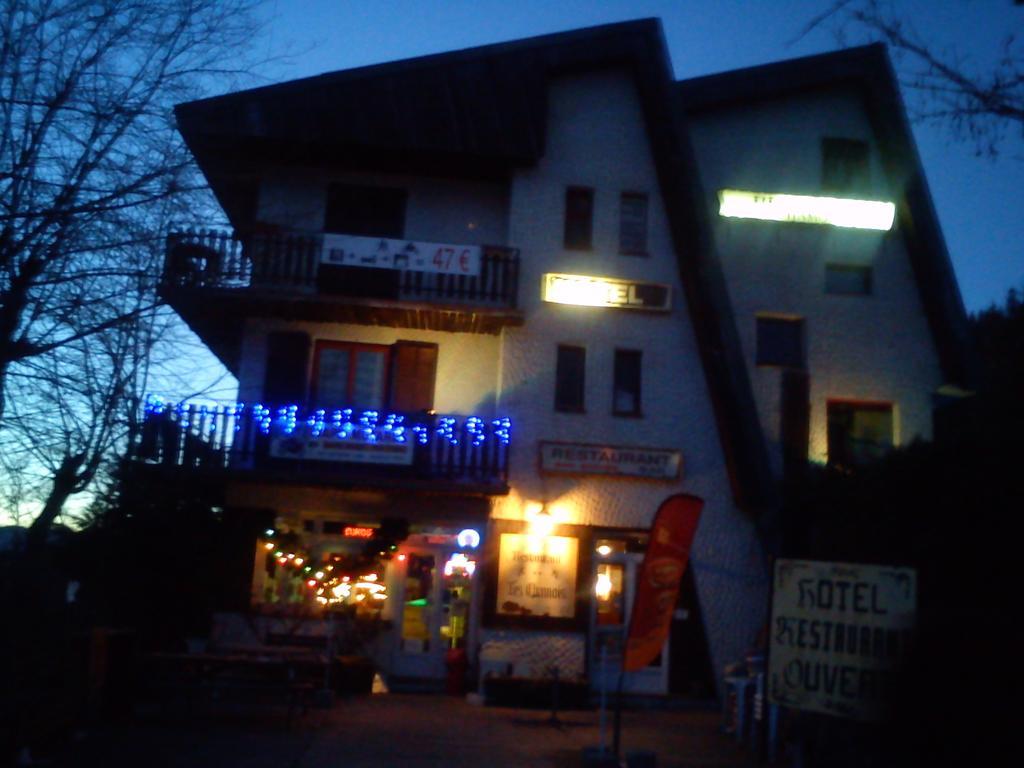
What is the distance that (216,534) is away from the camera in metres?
19.1

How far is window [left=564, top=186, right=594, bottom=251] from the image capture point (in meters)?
20.0

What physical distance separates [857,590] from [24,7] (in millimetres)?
9068

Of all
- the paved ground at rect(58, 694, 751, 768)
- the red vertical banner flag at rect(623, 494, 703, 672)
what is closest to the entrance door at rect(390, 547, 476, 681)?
the paved ground at rect(58, 694, 751, 768)

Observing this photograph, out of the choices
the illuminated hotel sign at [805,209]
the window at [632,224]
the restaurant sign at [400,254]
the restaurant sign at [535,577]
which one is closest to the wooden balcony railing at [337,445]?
the restaurant sign at [535,577]

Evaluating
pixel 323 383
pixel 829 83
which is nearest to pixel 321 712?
pixel 323 383

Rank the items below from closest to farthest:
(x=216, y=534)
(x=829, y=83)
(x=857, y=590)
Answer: (x=857, y=590)
(x=216, y=534)
(x=829, y=83)

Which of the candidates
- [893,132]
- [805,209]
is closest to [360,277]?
[805,209]

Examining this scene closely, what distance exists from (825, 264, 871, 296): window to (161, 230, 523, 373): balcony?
5688 millimetres

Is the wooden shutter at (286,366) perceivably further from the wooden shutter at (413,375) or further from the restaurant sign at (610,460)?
the restaurant sign at (610,460)

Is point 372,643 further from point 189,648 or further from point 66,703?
point 66,703

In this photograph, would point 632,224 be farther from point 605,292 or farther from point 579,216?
point 605,292

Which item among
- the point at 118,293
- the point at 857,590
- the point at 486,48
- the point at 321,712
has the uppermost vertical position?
the point at 486,48

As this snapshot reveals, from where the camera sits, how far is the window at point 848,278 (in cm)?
2058

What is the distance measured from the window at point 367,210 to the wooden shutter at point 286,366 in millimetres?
2083
